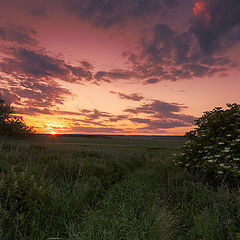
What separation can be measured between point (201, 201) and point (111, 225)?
2849 mm

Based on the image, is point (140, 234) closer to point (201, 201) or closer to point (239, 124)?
point (201, 201)

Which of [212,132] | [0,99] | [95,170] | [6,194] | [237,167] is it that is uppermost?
[0,99]

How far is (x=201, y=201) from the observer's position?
15.3 feet

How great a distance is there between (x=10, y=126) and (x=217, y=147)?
21.1 m

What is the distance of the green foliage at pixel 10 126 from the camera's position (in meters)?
18.6

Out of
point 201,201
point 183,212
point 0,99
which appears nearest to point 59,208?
point 183,212

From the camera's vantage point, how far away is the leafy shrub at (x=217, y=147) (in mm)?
5305

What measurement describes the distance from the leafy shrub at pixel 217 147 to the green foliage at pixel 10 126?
62.8ft

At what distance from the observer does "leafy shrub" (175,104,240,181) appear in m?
5.30

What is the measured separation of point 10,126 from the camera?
19.0 m

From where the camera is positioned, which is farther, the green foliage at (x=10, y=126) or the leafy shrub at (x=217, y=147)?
the green foliage at (x=10, y=126)

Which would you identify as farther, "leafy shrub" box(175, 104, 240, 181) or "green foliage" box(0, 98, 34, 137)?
"green foliage" box(0, 98, 34, 137)

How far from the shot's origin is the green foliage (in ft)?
61.2

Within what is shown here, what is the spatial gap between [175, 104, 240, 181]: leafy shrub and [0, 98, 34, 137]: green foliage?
19139 millimetres
